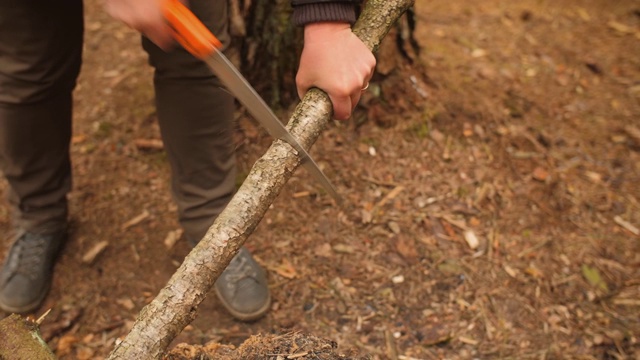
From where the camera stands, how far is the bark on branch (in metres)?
1.57

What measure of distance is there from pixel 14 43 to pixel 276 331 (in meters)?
1.59

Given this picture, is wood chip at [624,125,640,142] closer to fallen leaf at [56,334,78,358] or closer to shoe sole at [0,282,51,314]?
fallen leaf at [56,334,78,358]

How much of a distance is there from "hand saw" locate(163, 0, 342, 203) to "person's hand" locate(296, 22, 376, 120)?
0.67ft

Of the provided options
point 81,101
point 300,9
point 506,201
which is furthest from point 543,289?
point 81,101

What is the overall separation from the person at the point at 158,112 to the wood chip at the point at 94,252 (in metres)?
0.15

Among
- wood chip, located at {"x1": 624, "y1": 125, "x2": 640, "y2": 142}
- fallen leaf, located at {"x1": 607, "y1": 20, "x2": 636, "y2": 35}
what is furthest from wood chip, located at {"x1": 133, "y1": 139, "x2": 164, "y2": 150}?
fallen leaf, located at {"x1": 607, "y1": 20, "x2": 636, "y2": 35}

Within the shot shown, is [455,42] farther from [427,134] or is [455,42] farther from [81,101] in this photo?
[81,101]

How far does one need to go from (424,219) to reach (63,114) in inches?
71.8

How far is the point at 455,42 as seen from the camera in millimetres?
3938

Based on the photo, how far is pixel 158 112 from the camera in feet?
7.73

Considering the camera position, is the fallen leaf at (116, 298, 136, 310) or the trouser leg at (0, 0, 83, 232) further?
the fallen leaf at (116, 298, 136, 310)

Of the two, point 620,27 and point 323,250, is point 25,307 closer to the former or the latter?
point 323,250

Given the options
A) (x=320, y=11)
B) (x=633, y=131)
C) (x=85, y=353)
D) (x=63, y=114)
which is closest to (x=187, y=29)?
(x=320, y=11)

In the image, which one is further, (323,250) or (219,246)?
(323,250)
